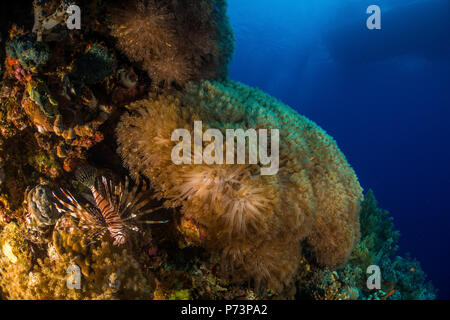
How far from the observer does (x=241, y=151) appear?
290 cm

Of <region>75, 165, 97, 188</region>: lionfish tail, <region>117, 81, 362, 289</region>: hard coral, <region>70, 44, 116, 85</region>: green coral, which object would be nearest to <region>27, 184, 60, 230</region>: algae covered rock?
<region>75, 165, 97, 188</region>: lionfish tail

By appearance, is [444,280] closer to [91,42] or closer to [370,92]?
[370,92]

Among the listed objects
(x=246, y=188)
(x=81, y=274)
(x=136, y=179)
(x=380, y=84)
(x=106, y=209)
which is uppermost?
(x=380, y=84)

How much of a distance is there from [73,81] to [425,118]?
8499 centimetres

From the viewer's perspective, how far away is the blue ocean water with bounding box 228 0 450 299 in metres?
30.6

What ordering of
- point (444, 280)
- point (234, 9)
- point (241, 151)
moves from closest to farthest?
1. point (241, 151)
2. point (444, 280)
3. point (234, 9)

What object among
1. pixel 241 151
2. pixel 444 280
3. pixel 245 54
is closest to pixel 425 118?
pixel 444 280

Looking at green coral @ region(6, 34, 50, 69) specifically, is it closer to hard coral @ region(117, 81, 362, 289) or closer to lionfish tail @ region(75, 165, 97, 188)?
hard coral @ region(117, 81, 362, 289)

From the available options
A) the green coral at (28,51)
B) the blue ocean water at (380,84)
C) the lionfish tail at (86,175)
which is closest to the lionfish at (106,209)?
the lionfish tail at (86,175)

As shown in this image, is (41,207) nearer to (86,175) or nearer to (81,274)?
(86,175)

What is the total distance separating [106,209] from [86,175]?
617 millimetres

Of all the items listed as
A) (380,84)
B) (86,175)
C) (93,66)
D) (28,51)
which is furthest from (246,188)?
(380,84)

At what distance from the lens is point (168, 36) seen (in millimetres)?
3369

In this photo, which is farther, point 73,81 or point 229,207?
point 73,81
